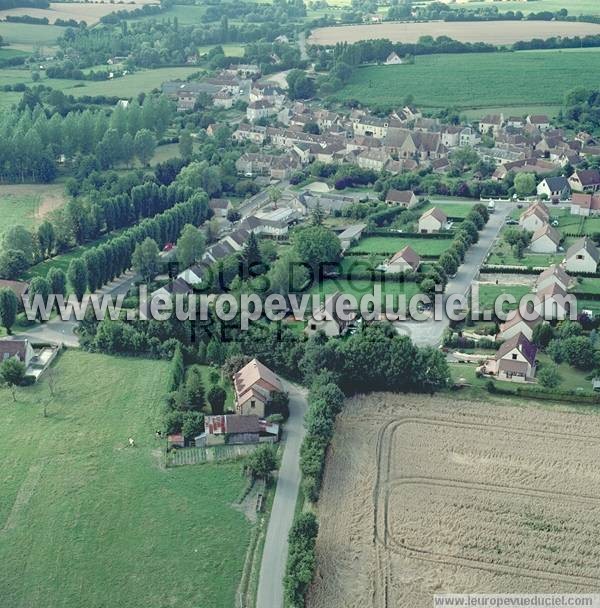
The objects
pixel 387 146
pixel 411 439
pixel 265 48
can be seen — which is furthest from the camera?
pixel 265 48

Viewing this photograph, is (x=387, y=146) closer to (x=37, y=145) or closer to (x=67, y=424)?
(x=37, y=145)

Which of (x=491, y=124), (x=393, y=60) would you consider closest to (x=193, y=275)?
(x=491, y=124)

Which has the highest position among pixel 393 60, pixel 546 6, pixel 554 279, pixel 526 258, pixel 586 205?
pixel 546 6

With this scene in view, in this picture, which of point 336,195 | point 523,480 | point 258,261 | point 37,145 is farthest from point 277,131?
point 523,480

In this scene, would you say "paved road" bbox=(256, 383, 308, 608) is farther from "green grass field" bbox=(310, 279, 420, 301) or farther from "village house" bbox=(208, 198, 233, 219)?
"village house" bbox=(208, 198, 233, 219)

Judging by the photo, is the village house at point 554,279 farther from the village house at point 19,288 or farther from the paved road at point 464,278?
the village house at point 19,288

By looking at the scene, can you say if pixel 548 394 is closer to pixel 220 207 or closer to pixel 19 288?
pixel 19 288
